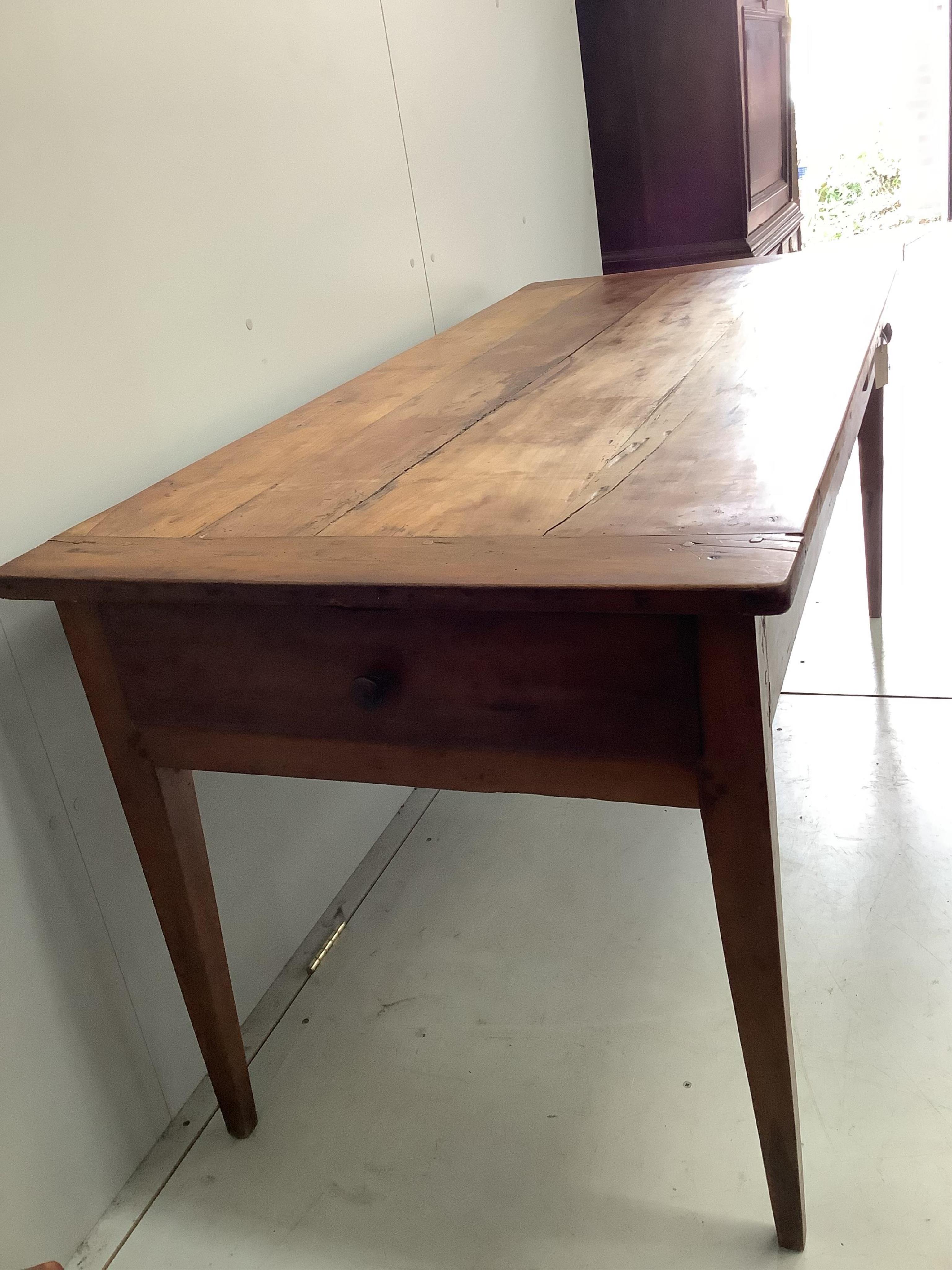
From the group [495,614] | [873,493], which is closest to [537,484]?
[495,614]

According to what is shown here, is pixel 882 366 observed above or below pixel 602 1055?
above

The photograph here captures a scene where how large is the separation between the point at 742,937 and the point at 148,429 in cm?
78

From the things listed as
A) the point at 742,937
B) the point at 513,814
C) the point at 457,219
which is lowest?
the point at 513,814

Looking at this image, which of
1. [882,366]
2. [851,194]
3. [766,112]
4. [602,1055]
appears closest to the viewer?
[602,1055]

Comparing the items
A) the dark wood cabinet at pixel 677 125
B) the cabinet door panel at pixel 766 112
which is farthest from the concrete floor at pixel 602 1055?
the cabinet door panel at pixel 766 112

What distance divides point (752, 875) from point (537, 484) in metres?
0.35

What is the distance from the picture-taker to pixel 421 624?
0.76 meters

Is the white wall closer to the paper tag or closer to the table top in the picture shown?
the table top

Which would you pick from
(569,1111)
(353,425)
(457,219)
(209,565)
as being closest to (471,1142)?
(569,1111)

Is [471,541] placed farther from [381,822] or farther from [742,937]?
[381,822]

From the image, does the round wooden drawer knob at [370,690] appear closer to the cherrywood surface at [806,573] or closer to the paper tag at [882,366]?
the cherrywood surface at [806,573]

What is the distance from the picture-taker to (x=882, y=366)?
1.51 m

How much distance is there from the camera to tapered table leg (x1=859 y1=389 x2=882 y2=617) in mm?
1709

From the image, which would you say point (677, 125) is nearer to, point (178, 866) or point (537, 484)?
point (537, 484)
